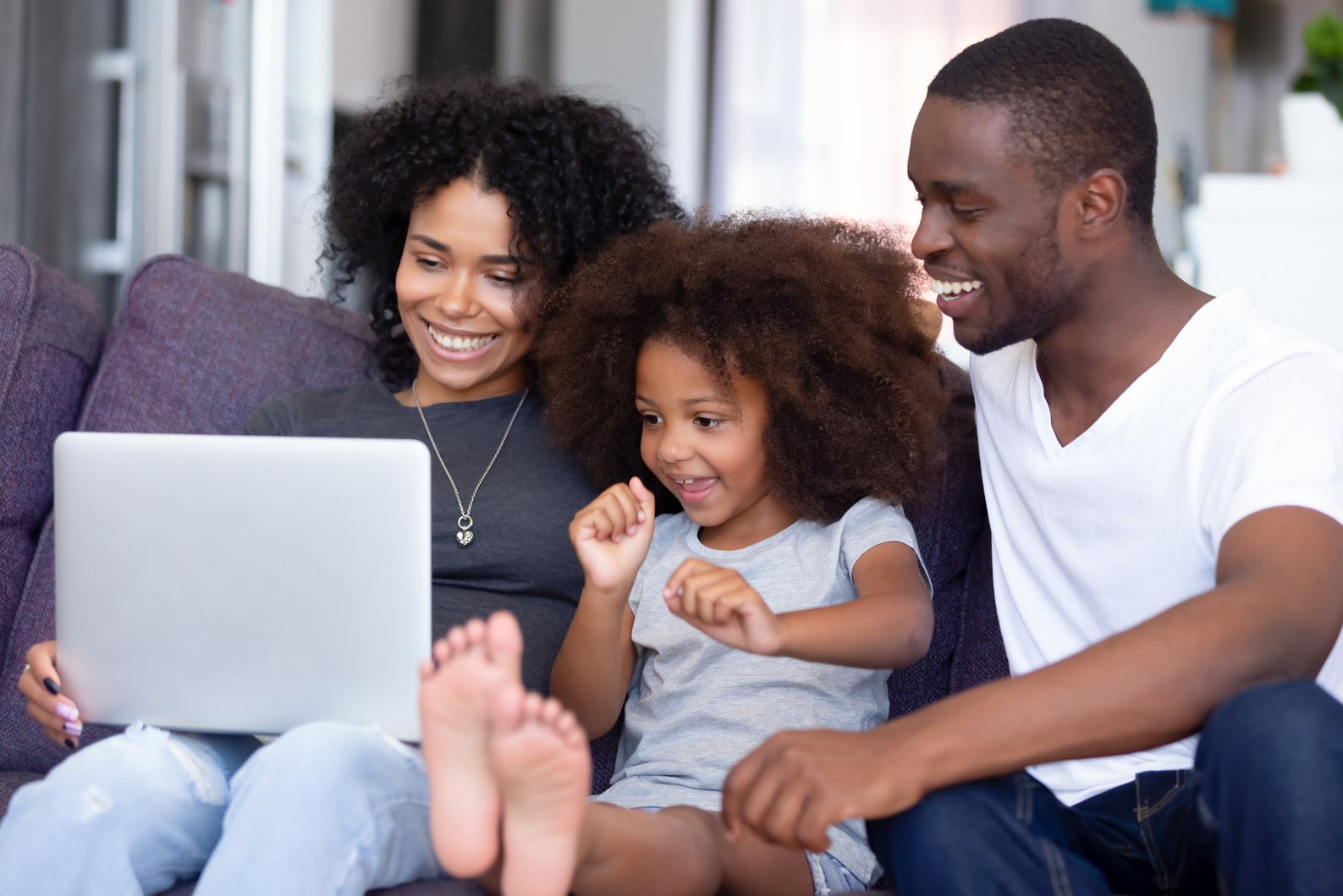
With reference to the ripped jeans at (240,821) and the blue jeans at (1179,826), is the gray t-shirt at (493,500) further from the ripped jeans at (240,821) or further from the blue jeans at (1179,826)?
the blue jeans at (1179,826)

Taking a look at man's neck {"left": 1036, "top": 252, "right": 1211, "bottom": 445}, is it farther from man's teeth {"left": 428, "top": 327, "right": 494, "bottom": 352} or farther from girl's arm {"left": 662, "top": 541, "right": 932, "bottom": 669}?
man's teeth {"left": 428, "top": 327, "right": 494, "bottom": 352}

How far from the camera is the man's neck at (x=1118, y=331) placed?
1.39 m

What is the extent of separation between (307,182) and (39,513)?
2549mm

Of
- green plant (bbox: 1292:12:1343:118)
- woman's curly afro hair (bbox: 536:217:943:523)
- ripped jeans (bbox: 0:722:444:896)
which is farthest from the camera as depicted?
green plant (bbox: 1292:12:1343:118)

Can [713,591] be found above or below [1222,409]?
below

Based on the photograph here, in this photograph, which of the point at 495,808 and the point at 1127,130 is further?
the point at 1127,130

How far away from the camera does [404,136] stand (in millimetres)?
1924

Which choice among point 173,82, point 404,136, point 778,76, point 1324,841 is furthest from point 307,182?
point 1324,841

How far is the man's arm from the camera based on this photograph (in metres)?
1.02

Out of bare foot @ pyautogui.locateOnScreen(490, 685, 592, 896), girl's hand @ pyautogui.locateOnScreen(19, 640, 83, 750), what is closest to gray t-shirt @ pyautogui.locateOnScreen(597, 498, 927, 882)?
bare foot @ pyautogui.locateOnScreen(490, 685, 592, 896)

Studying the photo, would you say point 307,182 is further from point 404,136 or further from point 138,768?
point 138,768

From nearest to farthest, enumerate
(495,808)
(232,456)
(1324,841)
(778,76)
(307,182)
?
(1324,841) < (495,808) < (232,456) < (307,182) < (778,76)

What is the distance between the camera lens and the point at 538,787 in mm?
1047

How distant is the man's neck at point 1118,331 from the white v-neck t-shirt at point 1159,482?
3 centimetres
